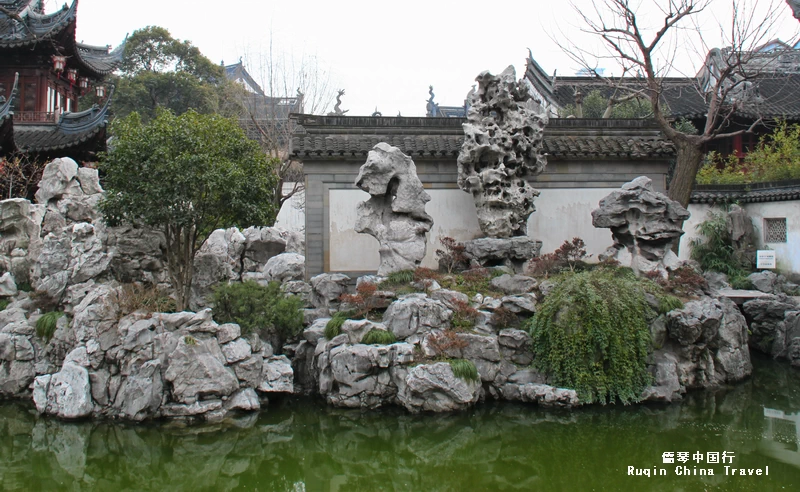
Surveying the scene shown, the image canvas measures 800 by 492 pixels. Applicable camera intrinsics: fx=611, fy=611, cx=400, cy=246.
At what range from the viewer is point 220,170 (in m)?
9.12

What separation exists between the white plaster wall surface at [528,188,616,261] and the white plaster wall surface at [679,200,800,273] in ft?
11.6

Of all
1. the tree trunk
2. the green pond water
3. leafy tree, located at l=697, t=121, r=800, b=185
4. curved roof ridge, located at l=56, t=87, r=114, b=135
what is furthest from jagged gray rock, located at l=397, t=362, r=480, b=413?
curved roof ridge, located at l=56, t=87, r=114, b=135

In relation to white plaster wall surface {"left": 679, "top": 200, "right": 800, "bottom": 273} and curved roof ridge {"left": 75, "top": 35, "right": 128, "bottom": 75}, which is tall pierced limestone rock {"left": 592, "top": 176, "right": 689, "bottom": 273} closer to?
white plaster wall surface {"left": 679, "top": 200, "right": 800, "bottom": 273}

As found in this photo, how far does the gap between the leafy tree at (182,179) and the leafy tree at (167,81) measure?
1131cm

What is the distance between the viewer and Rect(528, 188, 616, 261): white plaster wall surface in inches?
481

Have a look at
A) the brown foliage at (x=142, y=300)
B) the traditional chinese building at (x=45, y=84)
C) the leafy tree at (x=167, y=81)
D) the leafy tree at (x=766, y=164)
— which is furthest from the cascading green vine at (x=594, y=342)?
the leafy tree at (x=167, y=81)

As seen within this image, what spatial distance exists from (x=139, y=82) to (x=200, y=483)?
71.6 feet

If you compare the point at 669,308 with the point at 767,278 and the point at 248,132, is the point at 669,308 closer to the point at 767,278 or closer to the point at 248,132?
the point at 767,278

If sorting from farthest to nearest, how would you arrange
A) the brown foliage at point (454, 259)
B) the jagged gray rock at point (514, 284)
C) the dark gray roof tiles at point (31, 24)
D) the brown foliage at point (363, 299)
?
the dark gray roof tiles at point (31, 24), the brown foliage at point (454, 259), the jagged gray rock at point (514, 284), the brown foliage at point (363, 299)

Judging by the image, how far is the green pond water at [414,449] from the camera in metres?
6.30

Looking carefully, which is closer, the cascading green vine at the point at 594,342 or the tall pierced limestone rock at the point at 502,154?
the cascading green vine at the point at 594,342

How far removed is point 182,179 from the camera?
8.76m

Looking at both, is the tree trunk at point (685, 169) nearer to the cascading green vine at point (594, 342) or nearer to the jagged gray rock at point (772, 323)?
the jagged gray rock at point (772, 323)

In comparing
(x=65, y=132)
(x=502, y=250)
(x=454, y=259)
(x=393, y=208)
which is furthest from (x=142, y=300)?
(x=65, y=132)
